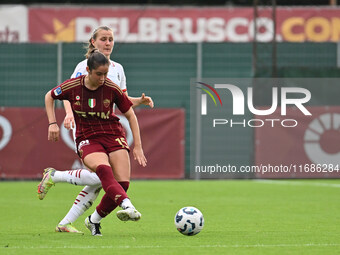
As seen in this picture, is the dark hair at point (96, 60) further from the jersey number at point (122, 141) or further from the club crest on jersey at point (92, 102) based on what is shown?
the jersey number at point (122, 141)

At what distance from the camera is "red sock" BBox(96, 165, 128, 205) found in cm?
700

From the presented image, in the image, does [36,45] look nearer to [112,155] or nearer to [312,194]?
[312,194]

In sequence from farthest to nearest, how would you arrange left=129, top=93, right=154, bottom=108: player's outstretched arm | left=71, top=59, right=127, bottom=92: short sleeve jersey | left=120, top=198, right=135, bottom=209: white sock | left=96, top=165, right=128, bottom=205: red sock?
1. left=71, top=59, right=127, bottom=92: short sleeve jersey
2. left=129, top=93, right=154, bottom=108: player's outstretched arm
3. left=96, top=165, right=128, bottom=205: red sock
4. left=120, top=198, right=135, bottom=209: white sock

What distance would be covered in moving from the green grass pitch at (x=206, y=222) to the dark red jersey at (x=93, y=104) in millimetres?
A: 959

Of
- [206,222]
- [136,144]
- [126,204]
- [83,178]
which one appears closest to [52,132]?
[83,178]

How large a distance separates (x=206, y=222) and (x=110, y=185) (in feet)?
7.26

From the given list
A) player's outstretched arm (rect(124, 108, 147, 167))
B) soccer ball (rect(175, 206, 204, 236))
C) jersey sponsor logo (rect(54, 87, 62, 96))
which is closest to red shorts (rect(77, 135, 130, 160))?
player's outstretched arm (rect(124, 108, 147, 167))

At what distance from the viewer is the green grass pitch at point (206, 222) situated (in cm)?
664

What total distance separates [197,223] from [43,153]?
1063 centimetres

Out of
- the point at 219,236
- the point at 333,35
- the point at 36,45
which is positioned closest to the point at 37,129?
the point at 36,45

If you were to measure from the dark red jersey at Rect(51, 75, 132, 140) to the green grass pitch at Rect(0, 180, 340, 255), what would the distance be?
96cm

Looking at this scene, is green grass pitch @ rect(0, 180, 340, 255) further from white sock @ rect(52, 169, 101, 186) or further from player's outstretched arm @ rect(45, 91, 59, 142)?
player's outstretched arm @ rect(45, 91, 59, 142)

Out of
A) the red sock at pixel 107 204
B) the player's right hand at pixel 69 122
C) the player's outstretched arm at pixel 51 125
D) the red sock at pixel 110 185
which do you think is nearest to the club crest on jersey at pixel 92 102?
the player's right hand at pixel 69 122

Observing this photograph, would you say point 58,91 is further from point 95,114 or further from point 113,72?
point 113,72
